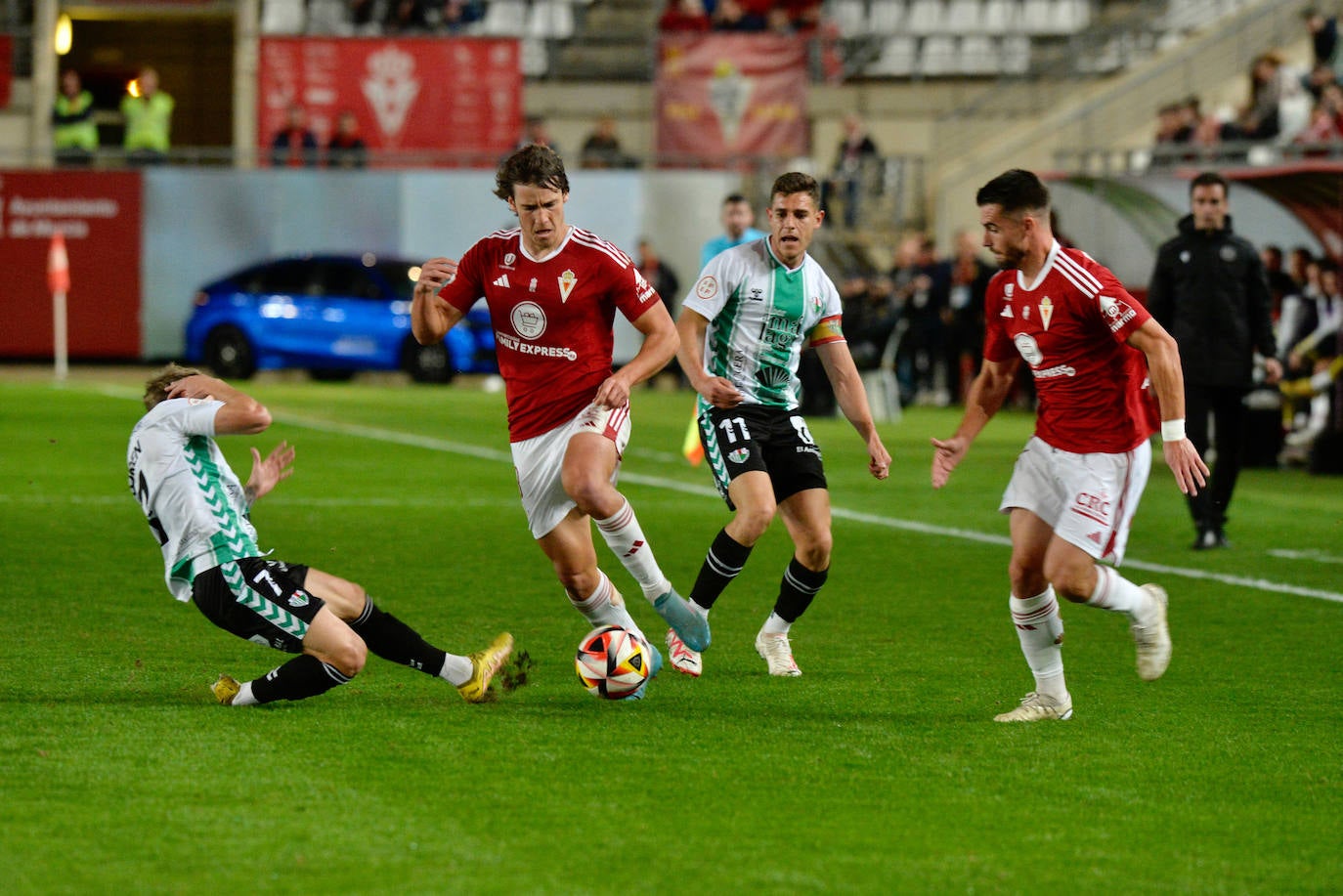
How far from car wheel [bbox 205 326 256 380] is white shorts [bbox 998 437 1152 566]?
2223cm

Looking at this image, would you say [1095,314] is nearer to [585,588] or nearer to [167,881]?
[585,588]

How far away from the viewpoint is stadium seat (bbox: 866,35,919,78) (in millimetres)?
32156

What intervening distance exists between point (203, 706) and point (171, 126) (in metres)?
32.5

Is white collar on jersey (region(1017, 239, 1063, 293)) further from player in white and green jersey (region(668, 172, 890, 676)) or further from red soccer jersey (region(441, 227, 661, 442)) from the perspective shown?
red soccer jersey (region(441, 227, 661, 442))

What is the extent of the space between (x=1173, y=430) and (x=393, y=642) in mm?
2824

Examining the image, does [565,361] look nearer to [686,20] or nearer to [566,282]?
[566,282]

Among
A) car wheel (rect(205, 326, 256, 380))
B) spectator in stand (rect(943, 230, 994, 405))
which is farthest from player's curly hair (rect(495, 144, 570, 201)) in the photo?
car wheel (rect(205, 326, 256, 380))

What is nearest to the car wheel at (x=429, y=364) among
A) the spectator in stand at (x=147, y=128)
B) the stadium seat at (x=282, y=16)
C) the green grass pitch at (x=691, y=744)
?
the spectator in stand at (x=147, y=128)

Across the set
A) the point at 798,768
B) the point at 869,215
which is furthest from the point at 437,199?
the point at 798,768

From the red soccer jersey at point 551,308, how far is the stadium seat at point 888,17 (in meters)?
25.9

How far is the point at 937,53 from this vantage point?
3219 centimetres

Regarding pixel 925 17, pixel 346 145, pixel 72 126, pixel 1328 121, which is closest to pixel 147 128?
pixel 72 126

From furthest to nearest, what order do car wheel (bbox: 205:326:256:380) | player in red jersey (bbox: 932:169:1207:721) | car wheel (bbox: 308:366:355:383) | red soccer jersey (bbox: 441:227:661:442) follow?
car wheel (bbox: 308:366:355:383), car wheel (bbox: 205:326:256:380), red soccer jersey (bbox: 441:227:661:442), player in red jersey (bbox: 932:169:1207:721)

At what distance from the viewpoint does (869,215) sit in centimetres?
2950
